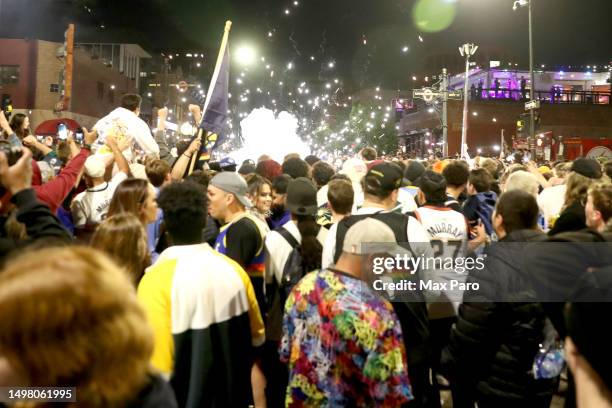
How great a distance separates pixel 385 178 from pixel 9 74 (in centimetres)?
4613

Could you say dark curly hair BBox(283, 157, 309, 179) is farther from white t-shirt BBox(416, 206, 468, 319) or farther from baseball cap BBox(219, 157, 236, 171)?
white t-shirt BBox(416, 206, 468, 319)

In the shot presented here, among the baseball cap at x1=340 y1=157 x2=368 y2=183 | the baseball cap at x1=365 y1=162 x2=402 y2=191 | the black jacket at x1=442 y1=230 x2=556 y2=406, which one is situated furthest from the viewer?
the baseball cap at x1=340 y1=157 x2=368 y2=183

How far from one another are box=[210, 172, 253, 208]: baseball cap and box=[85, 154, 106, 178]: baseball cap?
4.44 ft

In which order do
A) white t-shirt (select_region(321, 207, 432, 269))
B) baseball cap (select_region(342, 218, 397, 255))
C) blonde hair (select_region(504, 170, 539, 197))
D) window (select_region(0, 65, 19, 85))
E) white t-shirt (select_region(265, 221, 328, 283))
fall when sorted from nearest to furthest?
baseball cap (select_region(342, 218, 397, 255))
white t-shirt (select_region(321, 207, 432, 269))
white t-shirt (select_region(265, 221, 328, 283))
blonde hair (select_region(504, 170, 539, 197))
window (select_region(0, 65, 19, 85))

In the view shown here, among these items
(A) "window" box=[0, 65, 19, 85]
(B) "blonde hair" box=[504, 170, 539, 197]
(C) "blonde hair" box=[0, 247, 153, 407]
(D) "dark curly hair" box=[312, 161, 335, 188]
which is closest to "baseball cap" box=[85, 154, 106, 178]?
(D) "dark curly hair" box=[312, 161, 335, 188]

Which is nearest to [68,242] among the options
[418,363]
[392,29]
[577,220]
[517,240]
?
[418,363]

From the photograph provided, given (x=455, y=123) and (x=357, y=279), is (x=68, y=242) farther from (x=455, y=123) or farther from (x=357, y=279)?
(x=455, y=123)

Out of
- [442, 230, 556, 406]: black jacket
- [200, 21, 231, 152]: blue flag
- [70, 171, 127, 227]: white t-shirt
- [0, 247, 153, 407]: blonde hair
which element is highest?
[200, 21, 231, 152]: blue flag

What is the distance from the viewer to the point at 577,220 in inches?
Answer: 191

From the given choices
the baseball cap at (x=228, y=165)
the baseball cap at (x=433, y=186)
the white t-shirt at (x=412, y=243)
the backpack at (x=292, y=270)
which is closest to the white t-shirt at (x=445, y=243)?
the baseball cap at (x=433, y=186)

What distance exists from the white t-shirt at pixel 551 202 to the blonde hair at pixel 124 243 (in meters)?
6.07

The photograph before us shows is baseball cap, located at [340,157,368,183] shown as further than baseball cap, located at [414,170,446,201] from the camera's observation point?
Yes

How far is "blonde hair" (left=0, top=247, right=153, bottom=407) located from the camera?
5.00 feet

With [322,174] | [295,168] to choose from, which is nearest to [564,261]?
[295,168]
